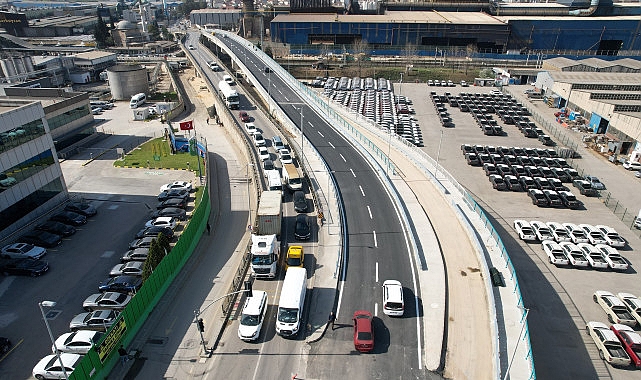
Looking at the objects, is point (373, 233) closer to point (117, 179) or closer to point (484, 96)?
point (117, 179)

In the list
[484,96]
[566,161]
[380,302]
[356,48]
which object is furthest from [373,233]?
[356,48]

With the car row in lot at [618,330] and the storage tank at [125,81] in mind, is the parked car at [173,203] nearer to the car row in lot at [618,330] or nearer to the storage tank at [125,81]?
the car row in lot at [618,330]

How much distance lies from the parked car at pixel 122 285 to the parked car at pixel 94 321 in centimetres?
351

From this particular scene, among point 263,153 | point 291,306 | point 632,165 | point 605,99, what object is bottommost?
point 632,165

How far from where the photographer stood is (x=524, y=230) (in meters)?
42.4

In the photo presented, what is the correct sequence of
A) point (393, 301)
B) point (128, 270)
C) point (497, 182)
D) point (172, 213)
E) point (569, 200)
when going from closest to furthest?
point (393, 301) → point (128, 270) → point (172, 213) → point (569, 200) → point (497, 182)

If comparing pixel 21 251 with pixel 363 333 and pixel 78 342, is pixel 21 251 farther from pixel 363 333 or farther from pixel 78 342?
pixel 363 333

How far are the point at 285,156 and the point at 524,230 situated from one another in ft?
101

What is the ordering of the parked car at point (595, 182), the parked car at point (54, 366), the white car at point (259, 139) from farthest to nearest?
the white car at point (259, 139)
the parked car at point (595, 182)
the parked car at point (54, 366)

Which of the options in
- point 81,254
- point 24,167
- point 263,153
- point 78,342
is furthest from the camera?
point 263,153

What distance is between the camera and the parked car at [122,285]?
104ft

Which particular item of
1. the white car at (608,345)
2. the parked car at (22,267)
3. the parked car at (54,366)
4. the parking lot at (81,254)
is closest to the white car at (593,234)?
the white car at (608,345)

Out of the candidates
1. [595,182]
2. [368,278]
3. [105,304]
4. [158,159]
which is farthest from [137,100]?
[595,182]

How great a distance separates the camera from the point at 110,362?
23844 millimetres
